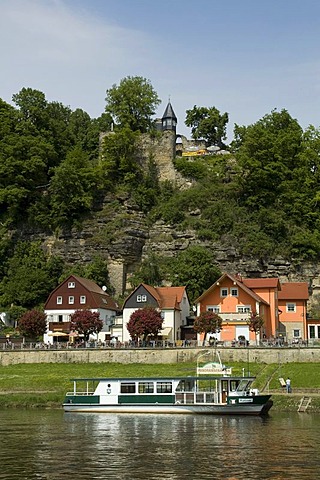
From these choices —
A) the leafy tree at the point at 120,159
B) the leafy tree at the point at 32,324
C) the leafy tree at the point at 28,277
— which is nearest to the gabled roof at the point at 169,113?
the leafy tree at the point at 120,159

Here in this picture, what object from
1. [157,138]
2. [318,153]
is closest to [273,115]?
[318,153]

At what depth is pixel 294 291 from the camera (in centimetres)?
7812

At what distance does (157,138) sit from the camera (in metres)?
97.6

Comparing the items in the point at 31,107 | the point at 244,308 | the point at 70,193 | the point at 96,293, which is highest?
the point at 31,107

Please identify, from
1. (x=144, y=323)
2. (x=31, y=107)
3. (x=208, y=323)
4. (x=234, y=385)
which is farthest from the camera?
(x=31, y=107)

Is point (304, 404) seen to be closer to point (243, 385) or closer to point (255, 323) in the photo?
point (243, 385)

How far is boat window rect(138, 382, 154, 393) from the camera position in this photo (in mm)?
49219

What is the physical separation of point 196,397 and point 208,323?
738 inches

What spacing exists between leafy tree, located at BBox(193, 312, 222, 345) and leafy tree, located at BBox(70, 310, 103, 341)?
10289 millimetres

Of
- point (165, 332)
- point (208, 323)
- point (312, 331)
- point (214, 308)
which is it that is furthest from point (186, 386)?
point (312, 331)

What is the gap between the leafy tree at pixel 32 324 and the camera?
71375mm

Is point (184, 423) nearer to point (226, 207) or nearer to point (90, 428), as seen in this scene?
point (90, 428)

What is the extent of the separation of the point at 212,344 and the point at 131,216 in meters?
31.4

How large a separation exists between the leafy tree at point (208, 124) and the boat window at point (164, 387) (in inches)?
2810
